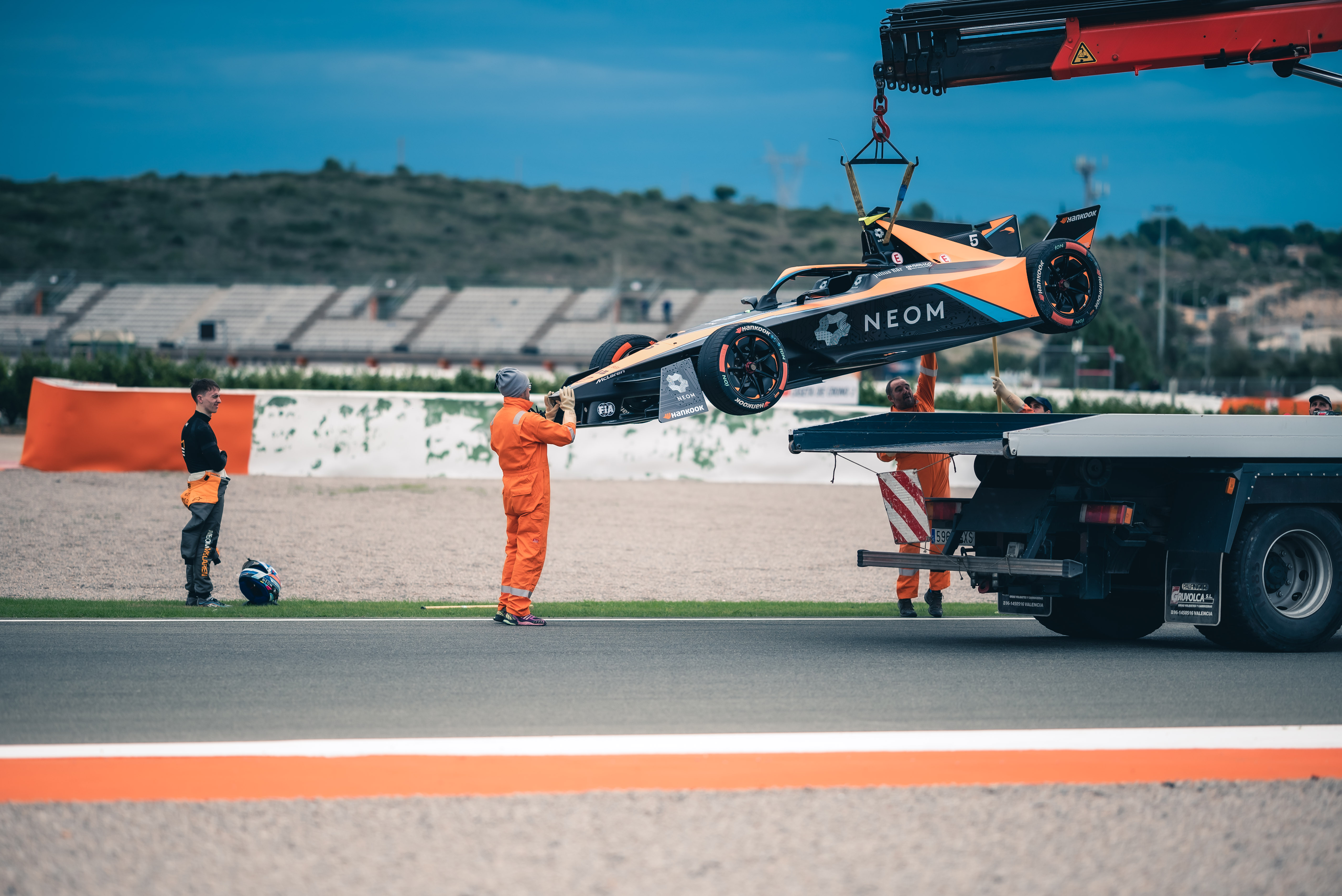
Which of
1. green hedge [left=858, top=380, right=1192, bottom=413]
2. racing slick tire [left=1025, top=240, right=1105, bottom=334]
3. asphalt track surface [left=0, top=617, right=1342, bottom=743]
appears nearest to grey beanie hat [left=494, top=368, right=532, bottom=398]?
asphalt track surface [left=0, top=617, right=1342, bottom=743]

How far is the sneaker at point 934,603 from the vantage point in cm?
1140

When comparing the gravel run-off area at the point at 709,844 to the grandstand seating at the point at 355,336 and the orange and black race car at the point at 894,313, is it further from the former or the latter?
the grandstand seating at the point at 355,336

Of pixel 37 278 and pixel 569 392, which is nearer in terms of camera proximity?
pixel 569 392

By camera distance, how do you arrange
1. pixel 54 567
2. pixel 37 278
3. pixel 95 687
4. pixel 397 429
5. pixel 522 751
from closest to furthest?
pixel 522 751, pixel 95 687, pixel 54 567, pixel 397 429, pixel 37 278

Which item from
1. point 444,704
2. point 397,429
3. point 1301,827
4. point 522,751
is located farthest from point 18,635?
point 397,429

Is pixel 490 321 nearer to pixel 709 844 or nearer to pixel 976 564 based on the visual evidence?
pixel 976 564

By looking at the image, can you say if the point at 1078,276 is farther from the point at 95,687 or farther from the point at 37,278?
the point at 37,278

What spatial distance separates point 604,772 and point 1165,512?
5136mm

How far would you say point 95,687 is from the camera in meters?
7.32

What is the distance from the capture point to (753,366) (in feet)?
31.0

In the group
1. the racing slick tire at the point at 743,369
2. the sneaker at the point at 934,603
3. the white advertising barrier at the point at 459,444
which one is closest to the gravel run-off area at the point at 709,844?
the racing slick tire at the point at 743,369

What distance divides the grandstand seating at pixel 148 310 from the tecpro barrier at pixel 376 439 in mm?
47414

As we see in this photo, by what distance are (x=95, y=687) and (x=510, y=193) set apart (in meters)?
122

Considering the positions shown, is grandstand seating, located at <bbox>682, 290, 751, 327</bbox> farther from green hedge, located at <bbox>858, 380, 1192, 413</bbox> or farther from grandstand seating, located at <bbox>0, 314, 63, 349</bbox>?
grandstand seating, located at <bbox>0, 314, 63, 349</bbox>
